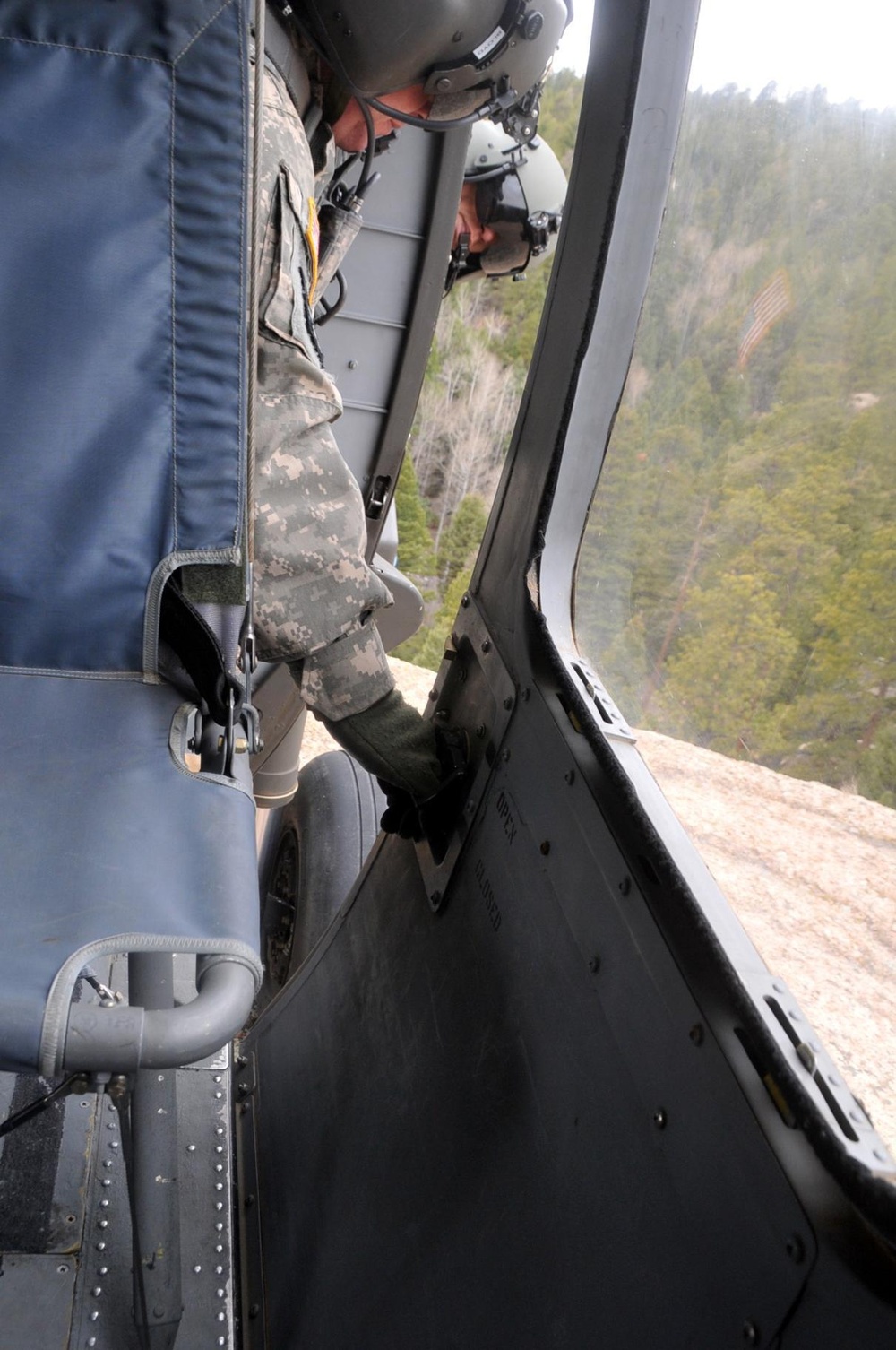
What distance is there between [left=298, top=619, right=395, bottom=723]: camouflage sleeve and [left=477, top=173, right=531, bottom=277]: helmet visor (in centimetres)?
184

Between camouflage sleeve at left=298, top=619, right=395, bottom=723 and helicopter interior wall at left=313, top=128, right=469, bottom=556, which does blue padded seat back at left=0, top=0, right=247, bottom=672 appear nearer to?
camouflage sleeve at left=298, top=619, right=395, bottom=723

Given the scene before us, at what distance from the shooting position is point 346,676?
167cm

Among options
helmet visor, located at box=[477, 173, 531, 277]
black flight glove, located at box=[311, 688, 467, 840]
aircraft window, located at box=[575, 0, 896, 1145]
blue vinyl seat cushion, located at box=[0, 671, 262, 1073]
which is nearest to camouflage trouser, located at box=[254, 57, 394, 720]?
black flight glove, located at box=[311, 688, 467, 840]

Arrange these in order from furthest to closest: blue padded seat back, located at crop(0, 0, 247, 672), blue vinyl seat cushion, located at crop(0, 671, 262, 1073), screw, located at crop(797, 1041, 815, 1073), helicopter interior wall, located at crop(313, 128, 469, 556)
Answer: helicopter interior wall, located at crop(313, 128, 469, 556), blue padded seat back, located at crop(0, 0, 247, 672), blue vinyl seat cushion, located at crop(0, 671, 262, 1073), screw, located at crop(797, 1041, 815, 1073)

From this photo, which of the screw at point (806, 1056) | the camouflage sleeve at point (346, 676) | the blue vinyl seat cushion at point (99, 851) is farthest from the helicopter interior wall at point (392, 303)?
the screw at point (806, 1056)

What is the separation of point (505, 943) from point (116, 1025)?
17.7 inches

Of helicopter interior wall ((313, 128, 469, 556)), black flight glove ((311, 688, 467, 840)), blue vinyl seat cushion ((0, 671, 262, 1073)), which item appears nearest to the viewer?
blue vinyl seat cushion ((0, 671, 262, 1073))

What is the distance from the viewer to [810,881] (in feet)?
2.50

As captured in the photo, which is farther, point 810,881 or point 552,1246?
point 552,1246

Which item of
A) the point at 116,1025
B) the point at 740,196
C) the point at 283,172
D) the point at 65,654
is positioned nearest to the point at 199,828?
the point at 116,1025

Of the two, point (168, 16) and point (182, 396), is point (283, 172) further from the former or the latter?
point (182, 396)

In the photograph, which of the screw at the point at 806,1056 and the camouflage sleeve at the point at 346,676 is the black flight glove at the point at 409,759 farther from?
the screw at the point at 806,1056

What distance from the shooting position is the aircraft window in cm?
71

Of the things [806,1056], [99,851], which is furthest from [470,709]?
[806,1056]
